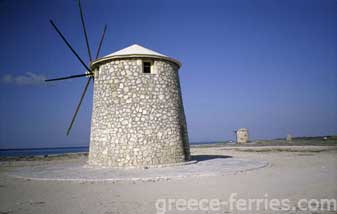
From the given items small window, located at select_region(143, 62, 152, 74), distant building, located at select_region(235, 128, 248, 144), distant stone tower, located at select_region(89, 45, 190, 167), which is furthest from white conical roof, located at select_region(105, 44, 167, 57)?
distant building, located at select_region(235, 128, 248, 144)

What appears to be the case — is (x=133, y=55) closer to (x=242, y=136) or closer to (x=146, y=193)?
(x=146, y=193)

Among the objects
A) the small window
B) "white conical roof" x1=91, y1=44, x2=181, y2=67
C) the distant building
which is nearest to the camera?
"white conical roof" x1=91, y1=44, x2=181, y2=67

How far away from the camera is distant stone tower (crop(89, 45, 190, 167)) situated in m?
10.5

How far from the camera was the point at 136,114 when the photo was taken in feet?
34.9

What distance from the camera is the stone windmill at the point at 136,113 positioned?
10516 mm

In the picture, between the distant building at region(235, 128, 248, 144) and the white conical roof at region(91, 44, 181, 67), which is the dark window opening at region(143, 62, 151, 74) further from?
the distant building at region(235, 128, 248, 144)

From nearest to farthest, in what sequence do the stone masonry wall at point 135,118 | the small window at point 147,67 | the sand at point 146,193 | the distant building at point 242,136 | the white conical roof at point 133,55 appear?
the sand at point 146,193 → the stone masonry wall at point 135,118 → the white conical roof at point 133,55 → the small window at point 147,67 → the distant building at point 242,136

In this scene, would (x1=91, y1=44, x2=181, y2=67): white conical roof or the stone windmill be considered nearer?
the stone windmill

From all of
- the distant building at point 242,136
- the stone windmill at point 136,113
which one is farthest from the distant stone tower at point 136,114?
the distant building at point 242,136

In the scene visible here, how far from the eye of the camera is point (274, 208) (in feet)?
14.3

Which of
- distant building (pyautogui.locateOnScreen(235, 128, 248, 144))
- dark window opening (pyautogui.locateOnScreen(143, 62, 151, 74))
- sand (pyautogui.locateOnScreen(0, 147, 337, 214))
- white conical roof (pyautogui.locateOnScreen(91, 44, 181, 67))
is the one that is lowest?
sand (pyautogui.locateOnScreen(0, 147, 337, 214))

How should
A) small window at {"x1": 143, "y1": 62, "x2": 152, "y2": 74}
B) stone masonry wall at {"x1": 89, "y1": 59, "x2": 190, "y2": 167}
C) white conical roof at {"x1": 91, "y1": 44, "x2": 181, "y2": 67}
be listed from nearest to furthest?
1. stone masonry wall at {"x1": 89, "y1": 59, "x2": 190, "y2": 167}
2. white conical roof at {"x1": 91, "y1": 44, "x2": 181, "y2": 67}
3. small window at {"x1": 143, "y1": 62, "x2": 152, "y2": 74}

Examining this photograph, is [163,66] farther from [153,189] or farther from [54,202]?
[54,202]

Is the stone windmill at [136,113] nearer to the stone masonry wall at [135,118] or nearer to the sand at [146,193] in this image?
the stone masonry wall at [135,118]
